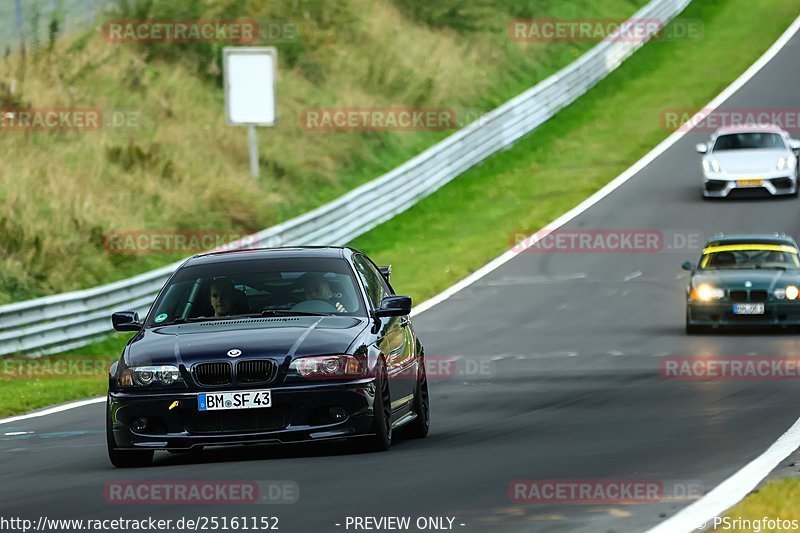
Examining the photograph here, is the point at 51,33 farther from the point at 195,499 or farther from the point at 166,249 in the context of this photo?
the point at 195,499

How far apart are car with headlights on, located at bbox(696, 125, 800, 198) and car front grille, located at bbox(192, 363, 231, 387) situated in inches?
958

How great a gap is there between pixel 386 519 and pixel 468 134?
3062 cm

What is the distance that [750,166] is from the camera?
3353 cm

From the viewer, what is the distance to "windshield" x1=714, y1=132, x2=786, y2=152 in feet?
112

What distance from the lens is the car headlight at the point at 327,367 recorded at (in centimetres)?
1057

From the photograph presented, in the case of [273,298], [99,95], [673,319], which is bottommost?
[673,319]

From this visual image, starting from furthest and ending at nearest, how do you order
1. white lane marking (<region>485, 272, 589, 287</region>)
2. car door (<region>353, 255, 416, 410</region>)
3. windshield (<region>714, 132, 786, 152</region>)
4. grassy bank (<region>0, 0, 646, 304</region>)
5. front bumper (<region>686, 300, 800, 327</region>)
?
windshield (<region>714, 132, 786, 152</region>), white lane marking (<region>485, 272, 589, 287</region>), grassy bank (<region>0, 0, 646, 304</region>), front bumper (<region>686, 300, 800, 327</region>), car door (<region>353, 255, 416, 410</region>)

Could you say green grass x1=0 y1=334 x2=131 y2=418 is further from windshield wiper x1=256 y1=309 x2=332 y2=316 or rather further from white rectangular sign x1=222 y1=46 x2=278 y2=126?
white rectangular sign x1=222 y1=46 x2=278 y2=126

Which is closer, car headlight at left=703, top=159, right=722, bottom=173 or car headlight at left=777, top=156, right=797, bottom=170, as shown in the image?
car headlight at left=777, top=156, right=797, bottom=170

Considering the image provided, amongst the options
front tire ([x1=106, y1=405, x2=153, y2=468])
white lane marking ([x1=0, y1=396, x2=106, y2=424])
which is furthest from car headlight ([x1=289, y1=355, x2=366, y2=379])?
white lane marking ([x1=0, y1=396, x2=106, y2=424])

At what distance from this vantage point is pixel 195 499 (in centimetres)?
887

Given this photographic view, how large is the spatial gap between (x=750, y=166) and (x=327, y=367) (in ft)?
79.7

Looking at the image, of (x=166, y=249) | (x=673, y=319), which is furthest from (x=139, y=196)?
(x=673, y=319)

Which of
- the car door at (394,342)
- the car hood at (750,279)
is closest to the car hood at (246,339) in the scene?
the car door at (394,342)
